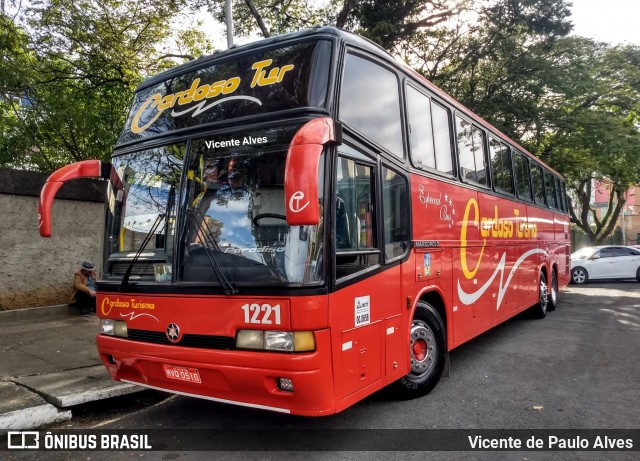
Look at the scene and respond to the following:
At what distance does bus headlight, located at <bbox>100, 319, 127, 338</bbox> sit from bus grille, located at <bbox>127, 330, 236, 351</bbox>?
0.10m

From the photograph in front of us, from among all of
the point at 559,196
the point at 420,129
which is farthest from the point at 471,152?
the point at 559,196

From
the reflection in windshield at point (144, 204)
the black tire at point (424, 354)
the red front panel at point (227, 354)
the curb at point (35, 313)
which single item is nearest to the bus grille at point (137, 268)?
the reflection in windshield at point (144, 204)

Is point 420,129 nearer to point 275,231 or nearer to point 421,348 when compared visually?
point 421,348

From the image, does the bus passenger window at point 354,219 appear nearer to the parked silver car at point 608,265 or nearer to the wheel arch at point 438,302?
the wheel arch at point 438,302

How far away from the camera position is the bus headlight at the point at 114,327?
431 cm

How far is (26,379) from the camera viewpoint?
5.52 metres

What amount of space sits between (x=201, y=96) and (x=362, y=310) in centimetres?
231

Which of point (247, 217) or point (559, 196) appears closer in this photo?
point (247, 217)

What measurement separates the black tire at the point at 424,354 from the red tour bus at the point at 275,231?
0.07 ft

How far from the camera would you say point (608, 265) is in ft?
65.1

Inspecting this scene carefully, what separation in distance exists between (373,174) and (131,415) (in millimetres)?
3371

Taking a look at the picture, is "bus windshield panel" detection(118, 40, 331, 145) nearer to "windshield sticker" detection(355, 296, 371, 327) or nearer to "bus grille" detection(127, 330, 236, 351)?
"windshield sticker" detection(355, 296, 371, 327)

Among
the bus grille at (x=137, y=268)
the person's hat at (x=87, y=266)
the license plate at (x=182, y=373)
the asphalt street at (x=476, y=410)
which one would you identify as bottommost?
the asphalt street at (x=476, y=410)

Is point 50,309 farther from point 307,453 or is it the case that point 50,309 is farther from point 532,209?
point 532,209
